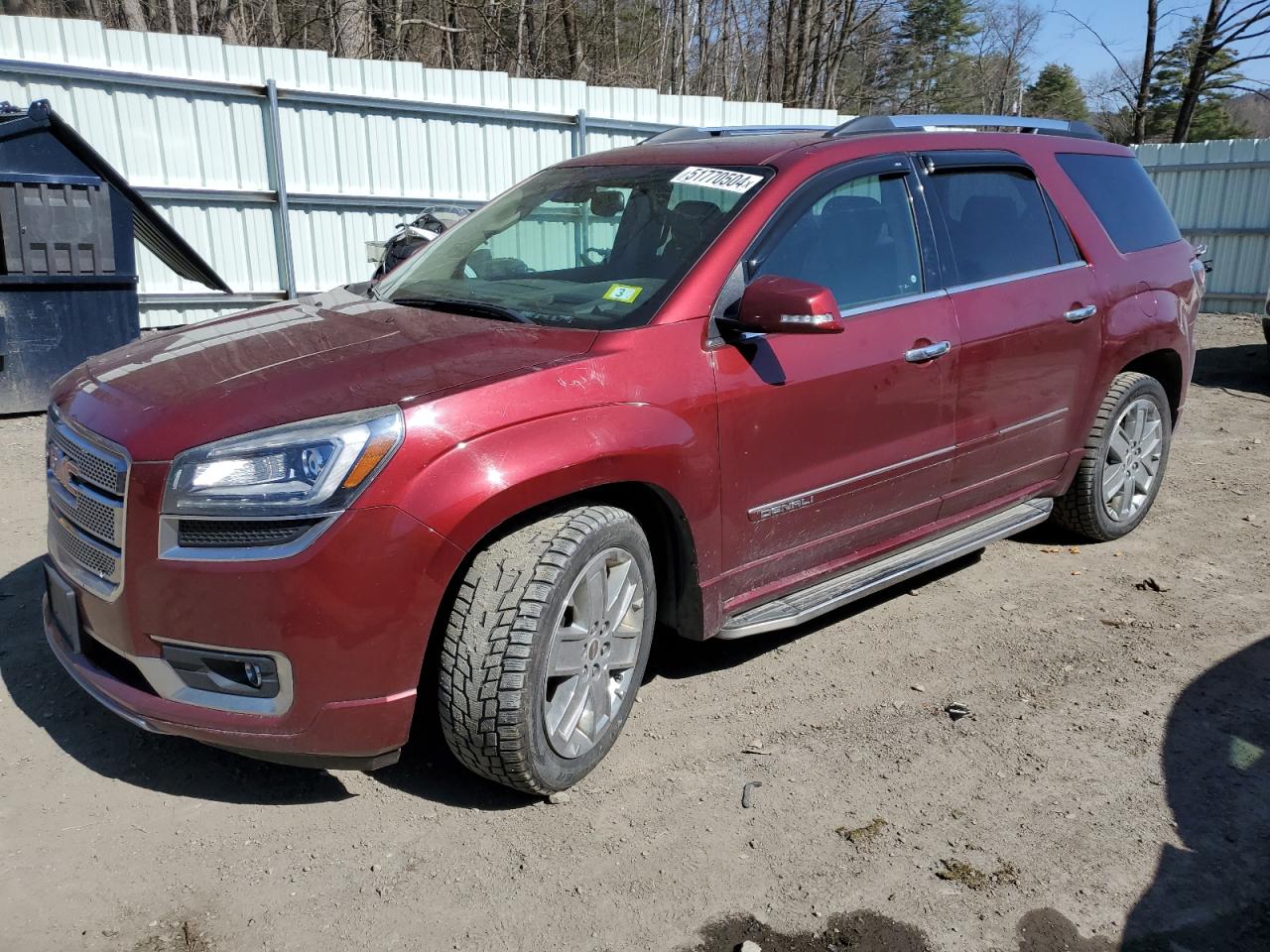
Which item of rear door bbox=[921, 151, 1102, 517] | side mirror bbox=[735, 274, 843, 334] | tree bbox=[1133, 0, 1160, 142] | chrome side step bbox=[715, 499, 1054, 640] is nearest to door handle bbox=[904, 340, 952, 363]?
rear door bbox=[921, 151, 1102, 517]

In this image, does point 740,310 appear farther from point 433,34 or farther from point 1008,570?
point 433,34

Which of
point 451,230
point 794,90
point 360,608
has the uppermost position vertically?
point 794,90

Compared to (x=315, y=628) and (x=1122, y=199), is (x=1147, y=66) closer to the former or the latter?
(x=1122, y=199)

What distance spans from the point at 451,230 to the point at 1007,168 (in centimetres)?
240

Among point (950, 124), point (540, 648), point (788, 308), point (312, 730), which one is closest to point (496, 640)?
point (540, 648)

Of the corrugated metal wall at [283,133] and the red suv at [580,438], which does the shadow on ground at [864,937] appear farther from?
the corrugated metal wall at [283,133]

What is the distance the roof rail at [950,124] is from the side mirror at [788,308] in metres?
1.02

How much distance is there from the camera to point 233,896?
2586mm

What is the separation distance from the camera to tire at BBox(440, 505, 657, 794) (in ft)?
8.90

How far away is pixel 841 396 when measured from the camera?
3.48 metres

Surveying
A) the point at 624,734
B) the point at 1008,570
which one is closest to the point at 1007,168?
the point at 1008,570

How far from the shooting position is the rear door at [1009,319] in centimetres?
398

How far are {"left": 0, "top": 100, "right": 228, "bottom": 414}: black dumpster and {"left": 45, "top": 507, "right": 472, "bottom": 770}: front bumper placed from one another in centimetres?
511

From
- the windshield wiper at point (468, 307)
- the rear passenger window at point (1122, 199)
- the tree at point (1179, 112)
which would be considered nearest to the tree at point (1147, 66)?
the tree at point (1179, 112)
